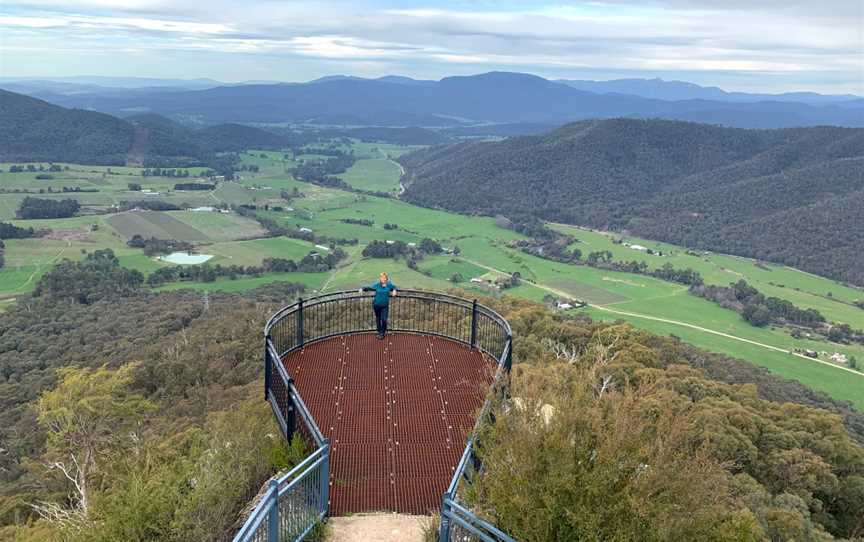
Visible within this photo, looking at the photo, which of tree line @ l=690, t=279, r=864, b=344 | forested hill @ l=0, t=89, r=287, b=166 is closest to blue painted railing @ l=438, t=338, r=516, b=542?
tree line @ l=690, t=279, r=864, b=344

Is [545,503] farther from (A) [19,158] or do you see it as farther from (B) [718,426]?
(A) [19,158]

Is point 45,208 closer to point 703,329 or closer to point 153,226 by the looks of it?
point 153,226

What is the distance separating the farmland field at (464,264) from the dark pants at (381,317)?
166 feet

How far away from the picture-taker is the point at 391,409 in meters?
9.34

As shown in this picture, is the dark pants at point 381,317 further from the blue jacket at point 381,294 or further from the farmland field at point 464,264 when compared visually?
the farmland field at point 464,264

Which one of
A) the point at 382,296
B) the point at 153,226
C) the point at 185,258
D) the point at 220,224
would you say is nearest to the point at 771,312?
the point at 382,296

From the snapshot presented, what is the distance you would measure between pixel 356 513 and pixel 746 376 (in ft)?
138

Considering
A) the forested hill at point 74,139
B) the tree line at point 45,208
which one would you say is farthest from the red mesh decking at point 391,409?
the forested hill at point 74,139

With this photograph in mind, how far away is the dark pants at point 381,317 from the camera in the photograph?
465 inches

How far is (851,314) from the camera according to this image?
235 feet

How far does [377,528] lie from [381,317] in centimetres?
564

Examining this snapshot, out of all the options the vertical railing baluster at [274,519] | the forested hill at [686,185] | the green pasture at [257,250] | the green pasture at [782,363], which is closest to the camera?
the vertical railing baluster at [274,519]

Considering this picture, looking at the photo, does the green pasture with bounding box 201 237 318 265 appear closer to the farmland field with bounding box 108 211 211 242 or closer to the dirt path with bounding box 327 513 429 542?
the farmland field with bounding box 108 211 211 242

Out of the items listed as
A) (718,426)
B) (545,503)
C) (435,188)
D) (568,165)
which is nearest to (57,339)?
(718,426)
